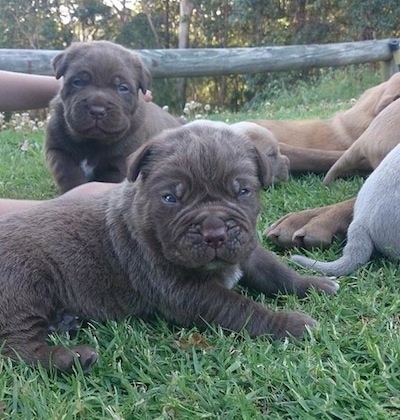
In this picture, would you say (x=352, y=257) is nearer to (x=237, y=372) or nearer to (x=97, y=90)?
(x=237, y=372)

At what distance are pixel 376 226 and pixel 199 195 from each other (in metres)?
1.16

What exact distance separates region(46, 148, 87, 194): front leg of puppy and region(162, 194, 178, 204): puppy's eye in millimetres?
2538

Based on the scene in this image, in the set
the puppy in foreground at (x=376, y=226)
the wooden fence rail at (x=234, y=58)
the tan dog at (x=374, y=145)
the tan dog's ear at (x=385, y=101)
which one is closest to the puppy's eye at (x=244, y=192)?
the puppy in foreground at (x=376, y=226)

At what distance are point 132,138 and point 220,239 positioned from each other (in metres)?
2.79

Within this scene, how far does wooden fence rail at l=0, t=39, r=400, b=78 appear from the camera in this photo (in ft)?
26.3

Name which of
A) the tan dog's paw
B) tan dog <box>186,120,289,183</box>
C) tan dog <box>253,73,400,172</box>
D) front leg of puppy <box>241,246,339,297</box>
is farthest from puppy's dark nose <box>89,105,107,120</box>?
front leg of puppy <box>241,246,339,297</box>

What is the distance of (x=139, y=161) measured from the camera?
323cm

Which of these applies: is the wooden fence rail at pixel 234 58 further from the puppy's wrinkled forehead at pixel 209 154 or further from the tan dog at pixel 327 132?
the puppy's wrinkled forehead at pixel 209 154

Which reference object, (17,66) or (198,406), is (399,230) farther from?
(17,66)

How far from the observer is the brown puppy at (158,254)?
301 centimetres

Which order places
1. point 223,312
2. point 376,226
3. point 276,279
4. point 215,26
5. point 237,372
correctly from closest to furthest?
1. point 237,372
2. point 223,312
3. point 276,279
4. point 376,226
5. point 215,26

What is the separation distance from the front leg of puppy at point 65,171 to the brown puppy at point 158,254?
6.54 feet

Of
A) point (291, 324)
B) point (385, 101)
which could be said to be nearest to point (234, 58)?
point (385, 101)

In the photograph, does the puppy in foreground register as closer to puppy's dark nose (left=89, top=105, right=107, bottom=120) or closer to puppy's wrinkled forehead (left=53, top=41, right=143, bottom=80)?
puppy's dark nose (left=89, top=105, right=107, bottom=120)
